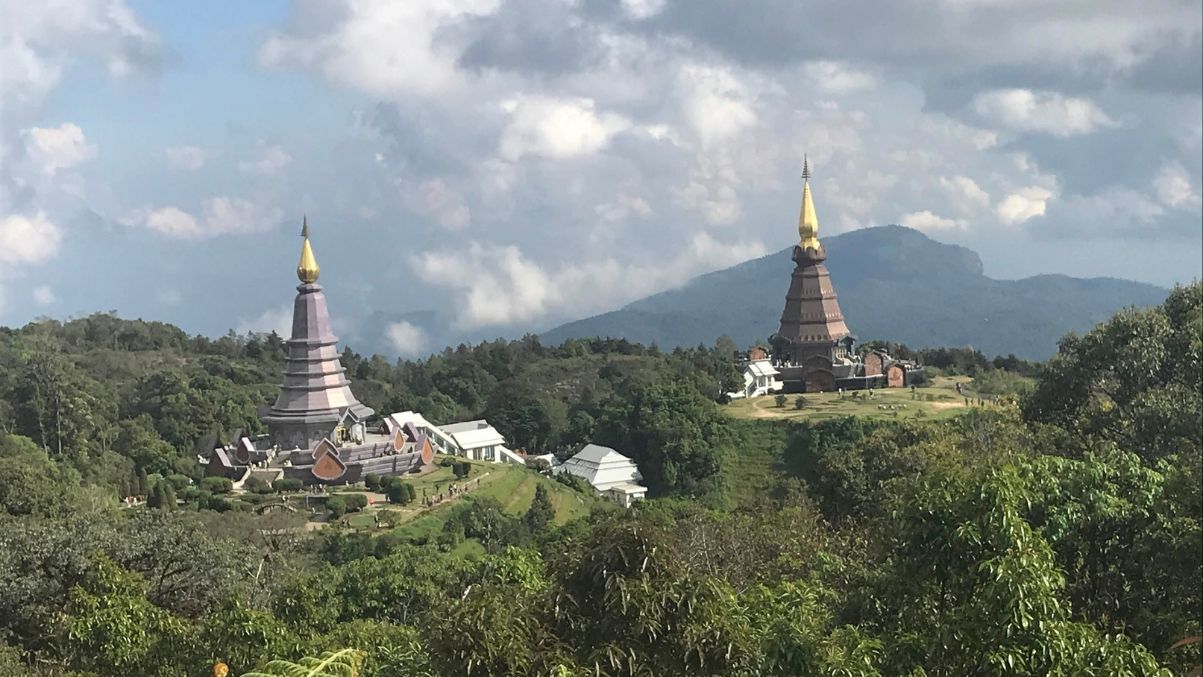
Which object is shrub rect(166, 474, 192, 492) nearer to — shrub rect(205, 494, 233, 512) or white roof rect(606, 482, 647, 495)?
shrub rect(205, 494, 233, 512)

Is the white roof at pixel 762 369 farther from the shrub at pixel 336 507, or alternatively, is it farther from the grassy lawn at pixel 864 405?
the shrub at pixel 336 507

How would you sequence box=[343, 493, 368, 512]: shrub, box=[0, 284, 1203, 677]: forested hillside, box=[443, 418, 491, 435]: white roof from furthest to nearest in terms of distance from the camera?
box=[443, 418, 491, 435]: white roof < box=[343, 493, 368, 512]: shrub < box=[0, 284, 1203, 677]: forested hillside

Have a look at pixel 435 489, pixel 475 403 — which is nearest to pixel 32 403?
pixel 435 489

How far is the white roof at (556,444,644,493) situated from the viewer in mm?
41581

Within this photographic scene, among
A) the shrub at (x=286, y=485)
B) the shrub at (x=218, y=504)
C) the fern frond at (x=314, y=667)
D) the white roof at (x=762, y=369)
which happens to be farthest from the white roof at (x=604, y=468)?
the fern frond at (x=314, y=667)

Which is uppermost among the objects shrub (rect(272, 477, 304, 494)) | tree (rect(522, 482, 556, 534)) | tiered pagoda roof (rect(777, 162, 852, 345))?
tiered pagoda roof (rect(777, 162, 852, 345))

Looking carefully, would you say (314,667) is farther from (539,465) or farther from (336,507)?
(539,465)

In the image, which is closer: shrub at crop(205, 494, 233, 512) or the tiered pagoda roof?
shrub at crop(205, 494, 233, 512)

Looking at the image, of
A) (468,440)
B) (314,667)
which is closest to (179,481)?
(468,440)

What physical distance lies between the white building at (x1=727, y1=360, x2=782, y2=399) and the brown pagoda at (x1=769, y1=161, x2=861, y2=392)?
1.48ft

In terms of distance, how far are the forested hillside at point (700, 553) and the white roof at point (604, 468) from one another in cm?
99

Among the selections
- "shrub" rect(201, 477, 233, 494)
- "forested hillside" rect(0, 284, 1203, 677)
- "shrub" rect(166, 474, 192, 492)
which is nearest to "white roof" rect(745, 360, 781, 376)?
"forested hillside" rect(0, 284, 1203, 677)

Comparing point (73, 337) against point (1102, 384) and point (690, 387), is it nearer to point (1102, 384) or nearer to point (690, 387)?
point (690, 387)

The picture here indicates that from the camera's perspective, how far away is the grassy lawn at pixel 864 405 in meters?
41.7
